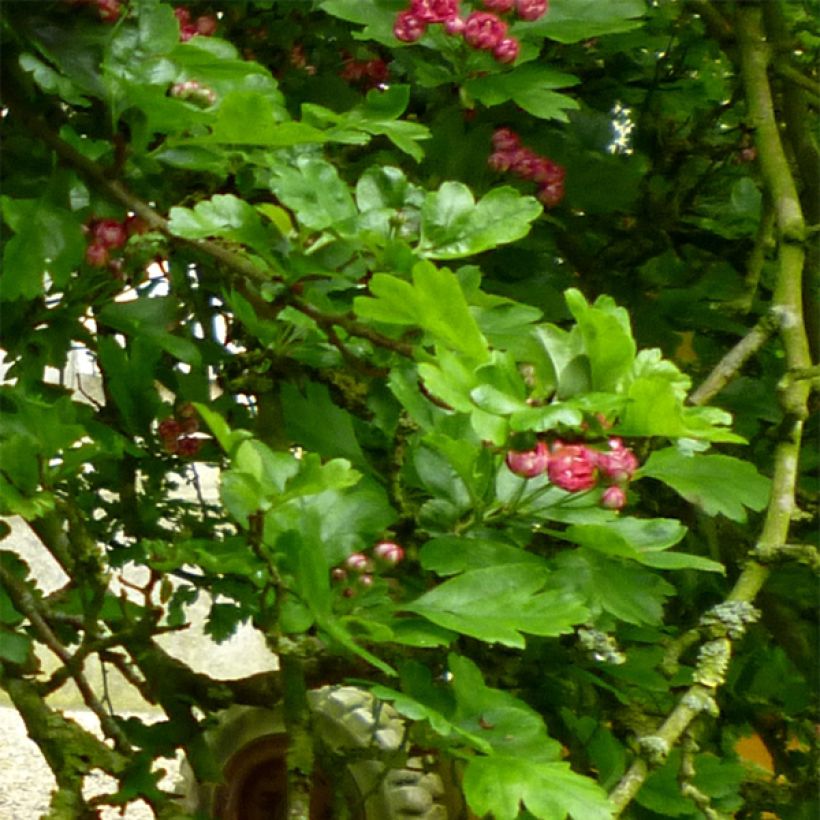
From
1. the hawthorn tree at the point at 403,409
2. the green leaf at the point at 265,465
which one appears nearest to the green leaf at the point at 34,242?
the hawthorn tree at the point at 403,409

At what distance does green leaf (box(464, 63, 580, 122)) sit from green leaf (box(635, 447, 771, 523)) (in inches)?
A: 7.6

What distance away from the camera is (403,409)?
21.7 inches

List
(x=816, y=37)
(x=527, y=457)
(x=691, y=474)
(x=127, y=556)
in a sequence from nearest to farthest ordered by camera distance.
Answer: (x=527, y=457)
(x=691, y=474)
(x=127, y=556)
(x=816, y=37)

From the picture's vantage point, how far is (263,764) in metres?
0.99

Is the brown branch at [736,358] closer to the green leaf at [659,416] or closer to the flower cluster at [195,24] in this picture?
the green leaf at [659,416]

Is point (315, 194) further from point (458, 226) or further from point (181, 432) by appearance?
point (181, 432)

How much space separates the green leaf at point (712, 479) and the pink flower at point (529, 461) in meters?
0.08

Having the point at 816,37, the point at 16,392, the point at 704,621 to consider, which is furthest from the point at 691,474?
the point at 816,37

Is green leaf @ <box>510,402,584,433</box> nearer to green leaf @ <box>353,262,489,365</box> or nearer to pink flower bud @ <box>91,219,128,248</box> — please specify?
green leaf @ <box>353,262,489,365</box>

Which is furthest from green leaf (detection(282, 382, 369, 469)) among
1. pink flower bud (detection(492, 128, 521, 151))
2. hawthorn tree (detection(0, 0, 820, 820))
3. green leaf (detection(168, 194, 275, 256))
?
pink flower bud (detection(492, 128, 521, 151))

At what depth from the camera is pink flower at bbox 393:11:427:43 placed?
0.61m

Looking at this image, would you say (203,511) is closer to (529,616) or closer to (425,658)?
(425,658)

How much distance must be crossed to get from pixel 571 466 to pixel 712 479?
12 centimetres

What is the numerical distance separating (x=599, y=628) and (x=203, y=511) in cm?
39
